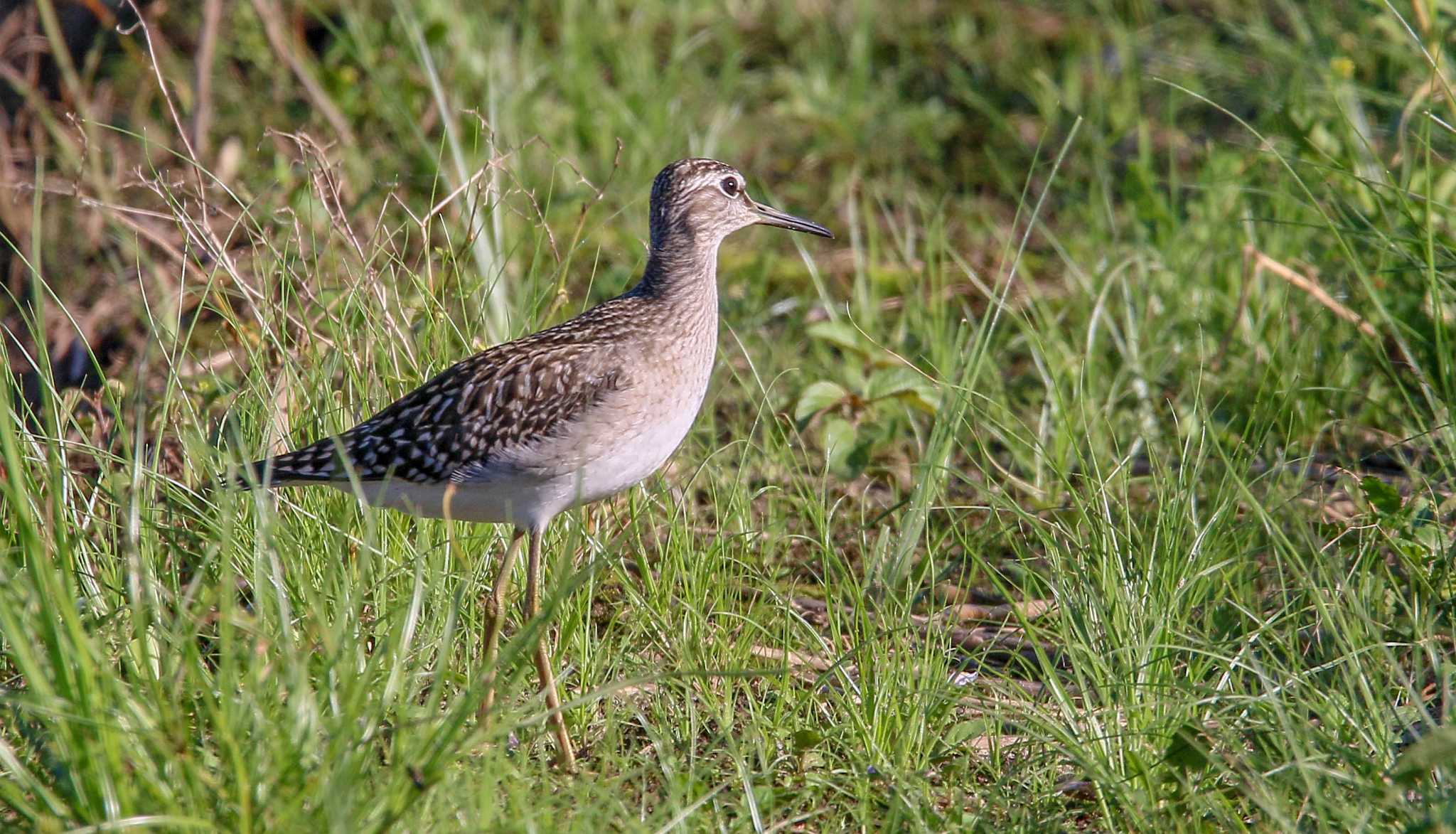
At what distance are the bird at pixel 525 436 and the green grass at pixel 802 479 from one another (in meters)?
0.18

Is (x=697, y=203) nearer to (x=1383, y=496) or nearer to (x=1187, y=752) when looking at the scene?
(x=1383, y=496)

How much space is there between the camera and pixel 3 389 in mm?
3580

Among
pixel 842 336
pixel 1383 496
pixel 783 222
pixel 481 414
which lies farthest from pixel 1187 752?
pixel 842 336

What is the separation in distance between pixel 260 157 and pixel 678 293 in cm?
397

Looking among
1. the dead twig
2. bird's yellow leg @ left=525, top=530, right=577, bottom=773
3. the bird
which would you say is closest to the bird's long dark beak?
the bird

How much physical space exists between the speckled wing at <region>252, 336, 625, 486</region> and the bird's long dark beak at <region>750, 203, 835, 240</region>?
3.47ft

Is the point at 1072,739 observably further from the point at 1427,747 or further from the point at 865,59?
the point at 865,59

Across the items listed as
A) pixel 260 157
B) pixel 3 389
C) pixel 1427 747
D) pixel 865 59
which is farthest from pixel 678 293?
pixel 865 59

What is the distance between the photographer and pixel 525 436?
461 centimetres

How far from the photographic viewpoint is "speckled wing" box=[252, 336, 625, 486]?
179 inches

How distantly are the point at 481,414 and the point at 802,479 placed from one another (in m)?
1.17

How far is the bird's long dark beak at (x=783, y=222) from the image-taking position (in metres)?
5.48

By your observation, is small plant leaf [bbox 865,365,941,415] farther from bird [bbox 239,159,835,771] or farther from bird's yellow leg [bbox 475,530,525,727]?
bird's yellow leg [bbox 475,530,525,727]

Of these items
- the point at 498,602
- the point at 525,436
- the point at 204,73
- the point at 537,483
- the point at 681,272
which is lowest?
the point at 498,602
